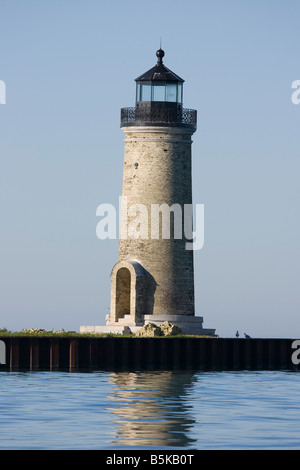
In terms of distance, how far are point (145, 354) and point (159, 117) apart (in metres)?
12.8

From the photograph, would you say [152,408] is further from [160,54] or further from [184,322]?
[160,54]

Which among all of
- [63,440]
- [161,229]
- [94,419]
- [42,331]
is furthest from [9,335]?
[63,440]

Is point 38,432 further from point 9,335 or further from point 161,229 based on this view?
point 161,229

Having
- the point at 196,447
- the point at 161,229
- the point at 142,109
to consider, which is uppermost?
the point at 142,109

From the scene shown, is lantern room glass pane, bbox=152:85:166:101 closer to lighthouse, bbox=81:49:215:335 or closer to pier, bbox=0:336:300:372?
lighthouse, bbox=81:49:215:335

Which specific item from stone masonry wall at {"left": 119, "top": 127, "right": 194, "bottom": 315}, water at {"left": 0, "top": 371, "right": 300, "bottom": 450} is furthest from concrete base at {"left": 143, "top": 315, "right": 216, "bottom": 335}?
water at {"left": 0, "top": 371, "right": 300, "bottom": 450}

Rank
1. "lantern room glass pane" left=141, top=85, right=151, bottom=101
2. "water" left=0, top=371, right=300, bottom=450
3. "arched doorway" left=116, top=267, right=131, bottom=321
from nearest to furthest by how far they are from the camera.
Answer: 1. "water" left=0, top=371, right=300, bottom=450
2. "arched doorway" left=116, top=267, right=131, bottom=321
3. "lantern room glass pane" left=141, top=85, right=151, bottom=101

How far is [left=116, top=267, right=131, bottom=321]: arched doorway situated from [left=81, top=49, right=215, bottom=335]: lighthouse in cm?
5

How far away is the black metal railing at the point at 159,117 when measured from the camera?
61031 millimetres

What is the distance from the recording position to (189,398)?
44.4 meters

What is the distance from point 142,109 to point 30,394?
70.1ft

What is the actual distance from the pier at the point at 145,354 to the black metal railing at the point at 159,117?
11305 millimetres

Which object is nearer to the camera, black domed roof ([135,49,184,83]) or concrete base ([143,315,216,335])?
concrete base ([143,315,216,335])

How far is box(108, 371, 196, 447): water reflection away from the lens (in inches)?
1341
